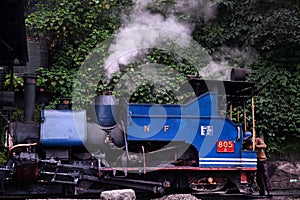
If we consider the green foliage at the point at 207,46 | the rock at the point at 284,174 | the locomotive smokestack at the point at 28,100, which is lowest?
the rock at the point at 284,174

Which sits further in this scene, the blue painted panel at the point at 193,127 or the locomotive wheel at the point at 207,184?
the locomotive wheel at the point at 207,184

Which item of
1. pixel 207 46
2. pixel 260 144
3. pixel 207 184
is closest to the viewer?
pixel 207 184

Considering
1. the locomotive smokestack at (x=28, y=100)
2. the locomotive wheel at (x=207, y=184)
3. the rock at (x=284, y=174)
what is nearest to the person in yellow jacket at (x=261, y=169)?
the locomotive wheel at (x=207, y=184)

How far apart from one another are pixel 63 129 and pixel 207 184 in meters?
2.90

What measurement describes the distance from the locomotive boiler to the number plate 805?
0.01m

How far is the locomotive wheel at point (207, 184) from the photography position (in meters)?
8.43

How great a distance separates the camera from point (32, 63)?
1193 centimetres

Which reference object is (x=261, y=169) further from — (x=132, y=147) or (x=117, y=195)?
(x=117, y=195)

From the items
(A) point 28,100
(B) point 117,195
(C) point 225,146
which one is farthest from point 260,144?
(A) point 28,100

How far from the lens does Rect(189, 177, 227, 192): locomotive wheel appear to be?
843cm

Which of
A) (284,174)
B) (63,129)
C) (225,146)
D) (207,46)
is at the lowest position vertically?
(284,174)

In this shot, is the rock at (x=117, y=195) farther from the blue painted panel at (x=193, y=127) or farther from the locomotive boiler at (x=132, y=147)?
the blue painted panel at (x=193, y=127)

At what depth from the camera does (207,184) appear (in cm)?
853

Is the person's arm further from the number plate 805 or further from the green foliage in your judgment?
the green foliage
